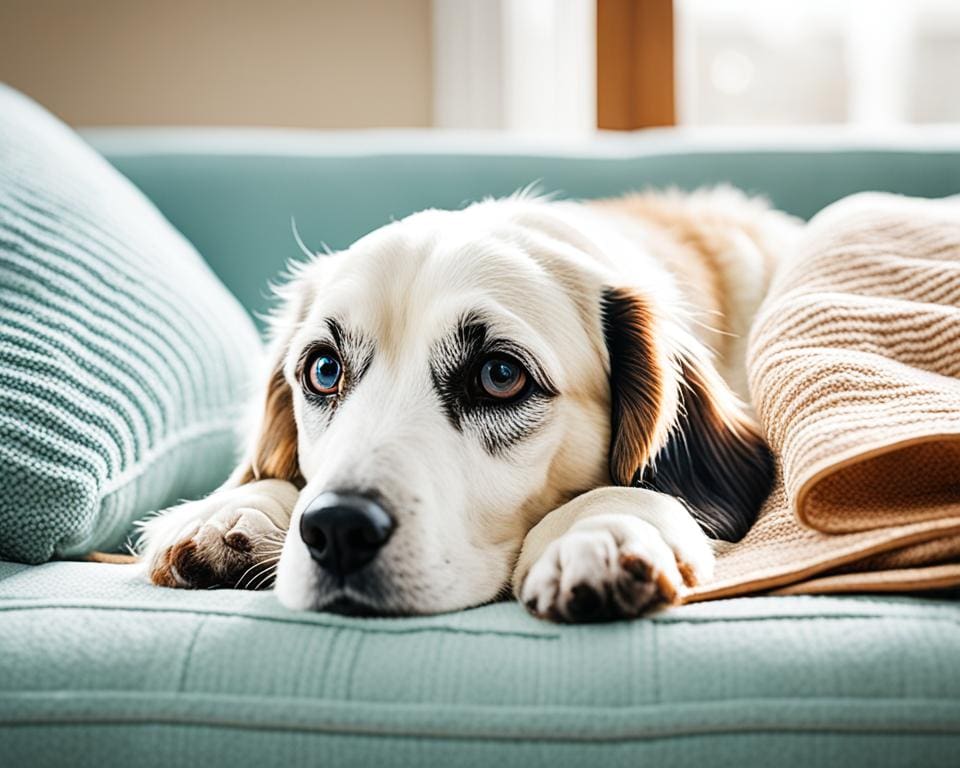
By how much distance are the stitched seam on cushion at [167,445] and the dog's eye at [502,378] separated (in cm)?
60

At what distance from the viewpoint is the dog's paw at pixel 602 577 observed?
1.13 meters

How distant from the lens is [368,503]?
4.02 feet

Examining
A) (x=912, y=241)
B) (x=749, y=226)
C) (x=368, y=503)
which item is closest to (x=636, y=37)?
(x=749, y=226)

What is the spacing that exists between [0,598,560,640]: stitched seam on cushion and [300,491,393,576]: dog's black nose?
0.27 feet

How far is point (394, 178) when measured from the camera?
8.84ft

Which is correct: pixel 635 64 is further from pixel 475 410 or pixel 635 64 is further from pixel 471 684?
pixel 471 684

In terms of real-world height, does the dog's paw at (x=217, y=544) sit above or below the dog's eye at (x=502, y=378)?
below

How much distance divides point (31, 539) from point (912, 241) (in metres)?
1.52

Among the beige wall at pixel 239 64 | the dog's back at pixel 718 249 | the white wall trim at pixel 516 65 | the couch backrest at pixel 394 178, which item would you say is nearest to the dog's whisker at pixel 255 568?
the dog's back at pixel 718 249

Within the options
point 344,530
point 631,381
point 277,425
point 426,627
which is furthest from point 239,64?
point 426,627

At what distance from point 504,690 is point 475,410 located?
51 cm

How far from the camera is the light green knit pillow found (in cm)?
142

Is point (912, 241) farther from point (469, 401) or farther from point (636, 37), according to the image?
point (636, 37)

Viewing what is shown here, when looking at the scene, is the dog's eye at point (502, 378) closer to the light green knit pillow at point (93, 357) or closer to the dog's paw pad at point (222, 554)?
the dog's paw pad at point (222, 554)
